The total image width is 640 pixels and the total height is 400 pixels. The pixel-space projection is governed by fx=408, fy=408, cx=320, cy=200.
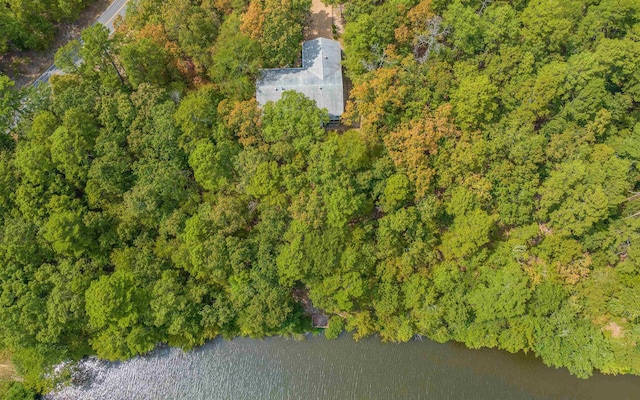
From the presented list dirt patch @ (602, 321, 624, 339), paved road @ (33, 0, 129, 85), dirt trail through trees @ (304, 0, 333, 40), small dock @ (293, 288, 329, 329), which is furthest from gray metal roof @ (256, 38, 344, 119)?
dirt patch @ (602, 321, 624, 339)

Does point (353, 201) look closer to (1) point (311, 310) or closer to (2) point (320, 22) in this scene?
(1) point (311, 310)

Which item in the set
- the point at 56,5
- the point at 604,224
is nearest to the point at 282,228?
the point at 604,224

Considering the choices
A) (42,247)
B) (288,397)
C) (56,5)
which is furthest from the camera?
(56,5)

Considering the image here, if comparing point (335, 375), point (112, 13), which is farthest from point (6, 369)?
point (112, 13)

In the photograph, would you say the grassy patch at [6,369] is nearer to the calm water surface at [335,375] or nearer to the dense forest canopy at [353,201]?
the dense forest canopy at [353,201]

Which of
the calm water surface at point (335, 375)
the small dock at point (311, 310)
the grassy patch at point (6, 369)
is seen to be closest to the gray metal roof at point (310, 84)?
the small dock at point (311, 310)

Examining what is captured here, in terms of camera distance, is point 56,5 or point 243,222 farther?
point 56,5

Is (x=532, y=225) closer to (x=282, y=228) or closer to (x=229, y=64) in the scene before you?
(x=282, y=228)
